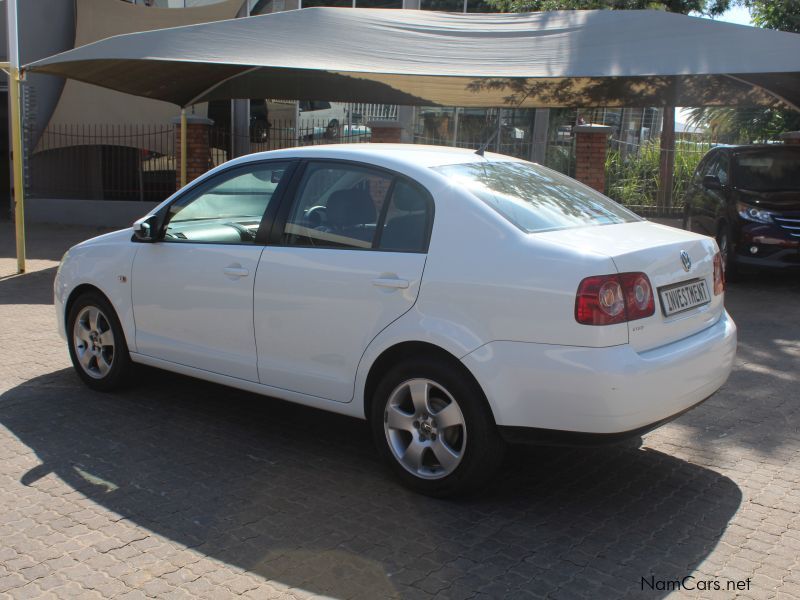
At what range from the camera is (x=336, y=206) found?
187 inches

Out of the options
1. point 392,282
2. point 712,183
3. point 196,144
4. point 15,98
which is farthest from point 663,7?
point 392,282

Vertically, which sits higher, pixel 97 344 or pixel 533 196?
pixel 533 196

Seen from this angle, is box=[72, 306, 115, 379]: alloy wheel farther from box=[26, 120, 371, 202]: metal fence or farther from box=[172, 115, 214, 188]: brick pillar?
box=[26, 120, 371, 202]: metal fence

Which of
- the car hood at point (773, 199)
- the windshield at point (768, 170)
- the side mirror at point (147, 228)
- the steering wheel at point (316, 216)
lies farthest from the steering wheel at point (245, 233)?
the windshield at point (768, 170)

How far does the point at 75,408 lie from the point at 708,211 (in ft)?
29.2

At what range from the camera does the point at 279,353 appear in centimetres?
478

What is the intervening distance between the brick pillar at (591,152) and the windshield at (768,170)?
331 cm

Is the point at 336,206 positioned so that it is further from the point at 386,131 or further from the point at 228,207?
the point at 386,131

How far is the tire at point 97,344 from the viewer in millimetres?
5798

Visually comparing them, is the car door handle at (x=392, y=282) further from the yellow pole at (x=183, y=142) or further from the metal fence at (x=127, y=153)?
the metal fence at (x=127, y=153)

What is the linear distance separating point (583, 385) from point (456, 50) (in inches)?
286

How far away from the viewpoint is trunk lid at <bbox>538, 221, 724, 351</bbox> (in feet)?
12.8

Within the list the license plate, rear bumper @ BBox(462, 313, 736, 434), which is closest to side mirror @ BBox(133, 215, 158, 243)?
rear bumper @ BBox(462, 313, 736, 434)

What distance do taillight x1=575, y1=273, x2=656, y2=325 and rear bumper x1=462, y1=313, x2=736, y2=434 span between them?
0.45 ft
